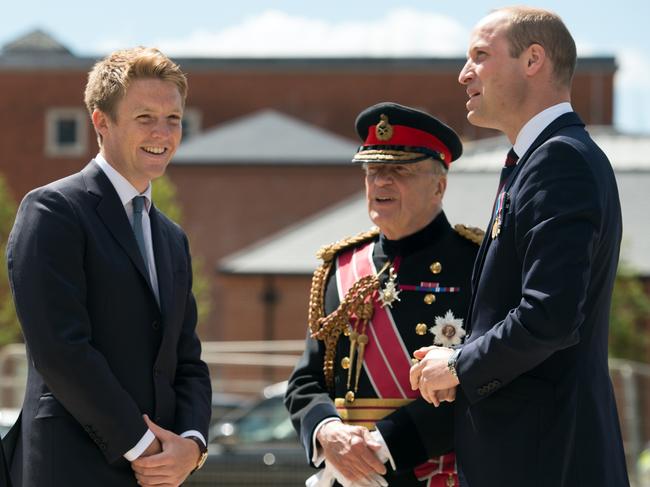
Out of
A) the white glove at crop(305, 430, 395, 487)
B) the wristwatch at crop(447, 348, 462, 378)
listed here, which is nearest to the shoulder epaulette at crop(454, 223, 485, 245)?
the white glove at crop(305, 430, 395, 487)

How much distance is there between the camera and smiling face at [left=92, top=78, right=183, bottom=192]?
160 inches

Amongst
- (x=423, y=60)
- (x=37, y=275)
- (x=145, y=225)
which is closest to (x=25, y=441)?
(x=37, y=275)

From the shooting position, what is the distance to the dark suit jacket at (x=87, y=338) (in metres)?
3.77

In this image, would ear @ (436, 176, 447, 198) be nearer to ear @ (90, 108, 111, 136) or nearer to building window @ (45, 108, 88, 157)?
ear @ (90, 108, 111, 136)

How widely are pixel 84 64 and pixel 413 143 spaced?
42055mm

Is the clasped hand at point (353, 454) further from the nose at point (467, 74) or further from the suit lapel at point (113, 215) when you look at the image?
the nose at point (467, 74)

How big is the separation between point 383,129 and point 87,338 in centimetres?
148

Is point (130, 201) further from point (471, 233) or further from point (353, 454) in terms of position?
point (471, 233)

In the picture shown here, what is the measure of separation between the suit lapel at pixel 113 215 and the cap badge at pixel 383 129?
1.10 meters

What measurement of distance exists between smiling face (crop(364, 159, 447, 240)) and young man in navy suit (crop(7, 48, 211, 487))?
0.80 meters

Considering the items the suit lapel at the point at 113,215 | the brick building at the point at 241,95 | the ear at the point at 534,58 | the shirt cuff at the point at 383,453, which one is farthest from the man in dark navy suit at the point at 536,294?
the brick building at the point at 241,95

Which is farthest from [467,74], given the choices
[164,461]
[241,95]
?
[241,95]

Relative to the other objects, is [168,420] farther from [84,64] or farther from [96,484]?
[84,64]

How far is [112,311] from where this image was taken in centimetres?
392
